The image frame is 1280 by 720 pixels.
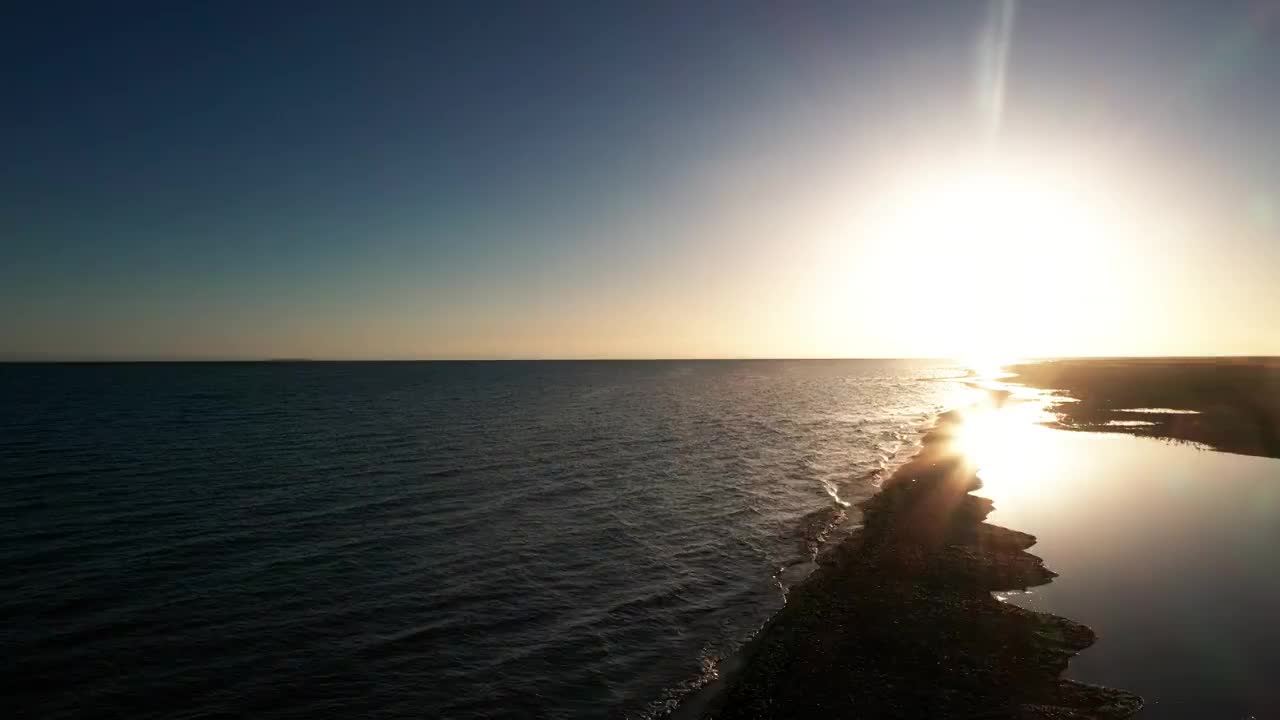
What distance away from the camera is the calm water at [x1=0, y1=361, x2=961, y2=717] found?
567 inches

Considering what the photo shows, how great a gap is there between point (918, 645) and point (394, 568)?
17.8 metres

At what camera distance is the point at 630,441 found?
2181 inches

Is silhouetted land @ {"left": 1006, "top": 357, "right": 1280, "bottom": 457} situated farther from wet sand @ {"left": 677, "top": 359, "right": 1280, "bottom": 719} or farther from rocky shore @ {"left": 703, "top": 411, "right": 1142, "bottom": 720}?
rocky shore @ {"left": 703, "top": 411, "right": 1142, "bottom": 720}

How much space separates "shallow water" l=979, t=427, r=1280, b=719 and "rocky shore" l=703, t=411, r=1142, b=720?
32.0 inches

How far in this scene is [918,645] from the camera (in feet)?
48.7

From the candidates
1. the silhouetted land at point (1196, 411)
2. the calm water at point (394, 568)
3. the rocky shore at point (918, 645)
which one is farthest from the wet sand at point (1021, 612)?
the silhouetted land at point (1196, 411)

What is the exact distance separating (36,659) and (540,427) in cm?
5029

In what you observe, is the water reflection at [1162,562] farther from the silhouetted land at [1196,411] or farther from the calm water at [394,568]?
the silhouetted land at [1196,411]

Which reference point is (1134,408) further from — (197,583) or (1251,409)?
(197,583)

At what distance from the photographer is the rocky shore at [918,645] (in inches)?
488

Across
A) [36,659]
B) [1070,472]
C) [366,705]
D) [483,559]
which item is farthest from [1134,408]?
[36,659]

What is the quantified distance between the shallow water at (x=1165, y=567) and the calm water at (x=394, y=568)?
8.44 meters

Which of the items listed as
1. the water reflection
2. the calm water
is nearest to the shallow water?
the water reflection

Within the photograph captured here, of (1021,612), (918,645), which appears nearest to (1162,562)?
(1021,612)
